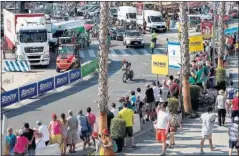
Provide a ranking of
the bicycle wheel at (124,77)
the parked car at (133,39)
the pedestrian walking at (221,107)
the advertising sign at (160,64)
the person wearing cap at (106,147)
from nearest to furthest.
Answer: the person wearing cap at (106,147), the pedestrian walking at (221,107), the advertising sign at (160,64), the bicycle wheel at (124,77), the parked car at (133,39)

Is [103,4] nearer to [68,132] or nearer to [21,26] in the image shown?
[68,132]

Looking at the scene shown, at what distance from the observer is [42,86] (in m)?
29.7

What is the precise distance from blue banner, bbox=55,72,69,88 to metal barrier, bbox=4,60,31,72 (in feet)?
24.0

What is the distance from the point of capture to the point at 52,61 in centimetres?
4422

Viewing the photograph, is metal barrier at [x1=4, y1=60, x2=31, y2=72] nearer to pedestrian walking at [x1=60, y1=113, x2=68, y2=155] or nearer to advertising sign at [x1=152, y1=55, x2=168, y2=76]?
advertising sign at [x1=152, y1=55, x2=168, y2=76]

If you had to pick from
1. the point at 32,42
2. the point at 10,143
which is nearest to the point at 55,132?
the point at 10,143

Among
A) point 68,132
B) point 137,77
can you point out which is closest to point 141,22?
point 137,77

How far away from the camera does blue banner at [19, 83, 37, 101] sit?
27719 mm

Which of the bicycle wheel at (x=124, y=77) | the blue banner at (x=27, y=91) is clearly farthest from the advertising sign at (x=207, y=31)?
the blue banner at (x=27, y=91)

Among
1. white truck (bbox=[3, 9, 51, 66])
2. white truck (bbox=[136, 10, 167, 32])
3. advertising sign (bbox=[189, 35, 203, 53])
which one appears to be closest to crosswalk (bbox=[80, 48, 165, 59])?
white truck (bbox=[3, 9, 51, 66])

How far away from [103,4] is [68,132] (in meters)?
4.29

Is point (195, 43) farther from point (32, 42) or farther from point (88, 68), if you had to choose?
point (32, 42)

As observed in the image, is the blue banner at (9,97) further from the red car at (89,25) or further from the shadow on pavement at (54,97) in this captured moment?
the red car at (89,25)

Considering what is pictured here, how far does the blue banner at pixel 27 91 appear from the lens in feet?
90.9
